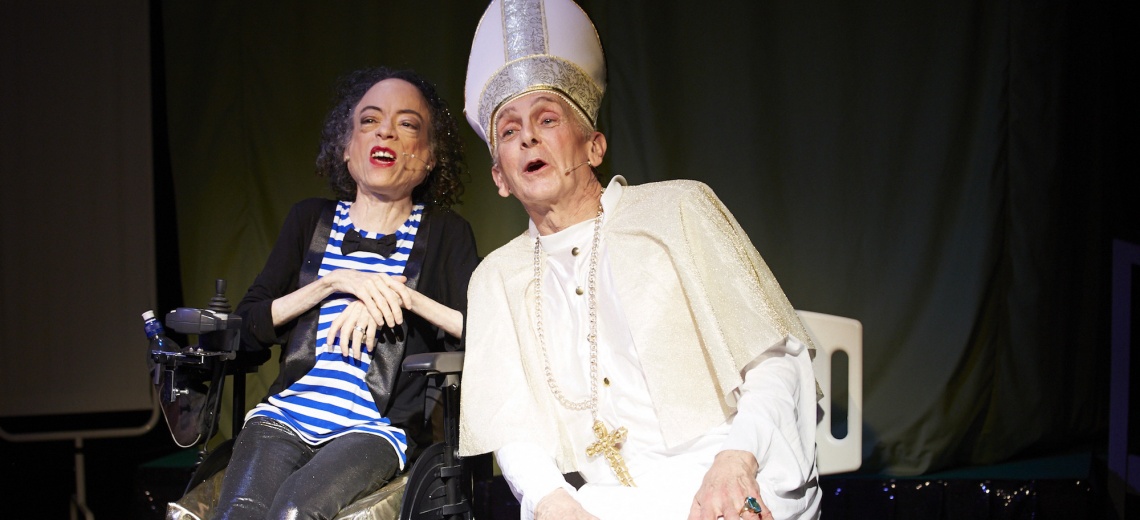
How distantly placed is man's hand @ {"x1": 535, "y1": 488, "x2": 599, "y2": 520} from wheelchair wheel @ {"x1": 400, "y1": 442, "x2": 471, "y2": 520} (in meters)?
0.34

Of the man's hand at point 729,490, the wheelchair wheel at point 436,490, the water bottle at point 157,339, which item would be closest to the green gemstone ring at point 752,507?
the man's hand at point 729,490

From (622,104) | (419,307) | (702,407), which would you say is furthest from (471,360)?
(622,104)

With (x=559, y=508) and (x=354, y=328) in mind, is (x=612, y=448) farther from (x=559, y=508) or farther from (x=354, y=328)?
(x=354, y=328)

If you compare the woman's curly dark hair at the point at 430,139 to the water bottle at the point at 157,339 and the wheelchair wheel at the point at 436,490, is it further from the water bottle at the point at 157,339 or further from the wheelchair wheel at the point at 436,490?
the wheelchair wheel at the point at 436,490

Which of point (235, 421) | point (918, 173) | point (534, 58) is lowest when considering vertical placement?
point (235, 421)

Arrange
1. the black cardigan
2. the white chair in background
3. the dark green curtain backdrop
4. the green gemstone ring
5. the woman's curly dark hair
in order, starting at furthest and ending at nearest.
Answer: the dark green curtain backdrop < the woman's curly dark hair < the white chair in background < the black cardigan < the green gemstone ring

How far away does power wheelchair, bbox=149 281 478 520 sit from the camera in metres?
2.25

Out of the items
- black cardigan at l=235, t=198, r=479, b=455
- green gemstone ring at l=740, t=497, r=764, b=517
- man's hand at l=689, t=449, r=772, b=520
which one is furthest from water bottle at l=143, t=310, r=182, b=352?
green gemstone ring at l=740, t=497, r=764, b=517

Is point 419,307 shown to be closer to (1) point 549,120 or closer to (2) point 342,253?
(2) point 342,253

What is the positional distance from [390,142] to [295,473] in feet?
3.36

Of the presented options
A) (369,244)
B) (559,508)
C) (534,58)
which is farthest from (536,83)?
(559,508)

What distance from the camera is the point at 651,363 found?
2127 mm

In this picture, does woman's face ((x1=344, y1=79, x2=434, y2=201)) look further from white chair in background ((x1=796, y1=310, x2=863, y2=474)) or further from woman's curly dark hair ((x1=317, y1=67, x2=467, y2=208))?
white chair in background ((x1=796, y1=310, x2=863, y2=474))

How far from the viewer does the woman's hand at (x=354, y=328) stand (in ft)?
8.20
